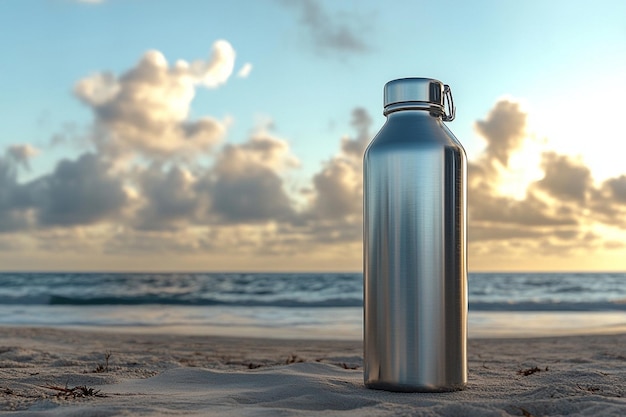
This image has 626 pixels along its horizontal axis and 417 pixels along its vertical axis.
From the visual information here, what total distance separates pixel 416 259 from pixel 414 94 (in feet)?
1.73

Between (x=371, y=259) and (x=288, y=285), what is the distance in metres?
23.7

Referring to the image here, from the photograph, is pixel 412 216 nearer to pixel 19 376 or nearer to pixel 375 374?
pixel 375 374

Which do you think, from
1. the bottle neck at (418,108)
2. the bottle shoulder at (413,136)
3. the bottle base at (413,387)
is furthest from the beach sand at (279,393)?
the bottle neck at (418,108)

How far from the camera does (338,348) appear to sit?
5.80 meters

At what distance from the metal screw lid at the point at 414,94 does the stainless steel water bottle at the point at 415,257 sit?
0.01 metres

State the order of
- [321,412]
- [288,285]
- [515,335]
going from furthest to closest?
[288,285]
[515,335]
[321,412]

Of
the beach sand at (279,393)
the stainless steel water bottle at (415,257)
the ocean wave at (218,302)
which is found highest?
the stainless steel water bottle at (415,257)

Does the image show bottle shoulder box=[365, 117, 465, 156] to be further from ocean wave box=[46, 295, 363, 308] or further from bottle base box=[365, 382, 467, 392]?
ocean wave box=[46, 295, 363, 308]

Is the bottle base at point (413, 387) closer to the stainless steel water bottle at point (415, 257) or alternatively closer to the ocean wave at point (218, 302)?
the stainless steel water bottle at point (415, 257)

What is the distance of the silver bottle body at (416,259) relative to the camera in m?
1.85

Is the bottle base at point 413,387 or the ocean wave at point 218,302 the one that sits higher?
the bottle base at point 413,387

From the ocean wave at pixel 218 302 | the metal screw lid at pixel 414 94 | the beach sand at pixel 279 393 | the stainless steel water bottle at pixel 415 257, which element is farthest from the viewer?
the ocean wave at pixel 218 302

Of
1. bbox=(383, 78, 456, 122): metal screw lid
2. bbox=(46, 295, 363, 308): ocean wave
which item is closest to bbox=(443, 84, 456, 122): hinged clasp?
bbox=(383, 78, 456, 122): metal screw lid

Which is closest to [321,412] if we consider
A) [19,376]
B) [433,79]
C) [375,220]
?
[375,220]
